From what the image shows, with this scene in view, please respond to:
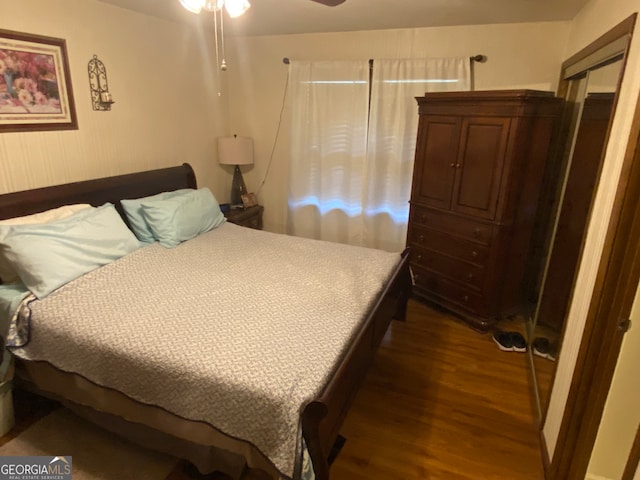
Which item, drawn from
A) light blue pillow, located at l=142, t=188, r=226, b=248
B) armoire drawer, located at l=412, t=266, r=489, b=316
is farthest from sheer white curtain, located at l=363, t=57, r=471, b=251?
light blue pillow, located at l=142, t=188, r=226, b=248

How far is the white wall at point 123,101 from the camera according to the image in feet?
7.73

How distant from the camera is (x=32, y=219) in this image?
7.25ft

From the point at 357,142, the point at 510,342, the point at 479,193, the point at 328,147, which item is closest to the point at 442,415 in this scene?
the point at 510,342

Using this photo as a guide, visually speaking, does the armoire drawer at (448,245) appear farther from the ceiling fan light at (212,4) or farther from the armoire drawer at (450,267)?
the ceiling fan light at (212,4)

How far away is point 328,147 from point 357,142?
301 millimetres

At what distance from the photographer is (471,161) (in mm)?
2832

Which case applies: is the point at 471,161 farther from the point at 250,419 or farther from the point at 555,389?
the point at 250,419

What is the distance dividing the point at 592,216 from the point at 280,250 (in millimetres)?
1836

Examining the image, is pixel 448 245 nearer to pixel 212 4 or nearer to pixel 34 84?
pixel 212 4

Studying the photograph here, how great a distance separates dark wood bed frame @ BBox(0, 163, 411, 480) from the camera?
1403mm

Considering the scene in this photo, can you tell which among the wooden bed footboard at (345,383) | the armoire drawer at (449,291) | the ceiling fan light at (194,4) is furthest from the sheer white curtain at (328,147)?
the ceiling fan light at (194,4)

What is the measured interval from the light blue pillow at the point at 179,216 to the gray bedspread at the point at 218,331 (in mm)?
187

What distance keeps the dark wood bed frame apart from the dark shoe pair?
2.43 ft

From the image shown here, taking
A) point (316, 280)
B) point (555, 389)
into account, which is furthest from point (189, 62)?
point (555, 389)
